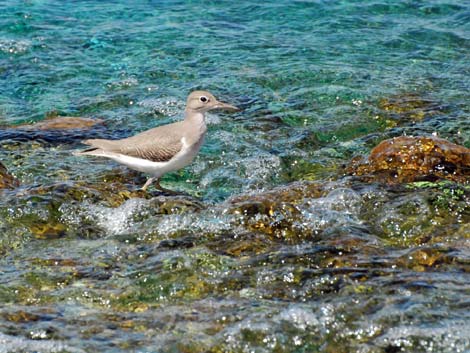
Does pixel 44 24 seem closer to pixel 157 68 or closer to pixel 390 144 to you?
pixel 157 68

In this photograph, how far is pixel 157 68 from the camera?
1619cm

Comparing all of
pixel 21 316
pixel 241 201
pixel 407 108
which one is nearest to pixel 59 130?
pixel 241 201

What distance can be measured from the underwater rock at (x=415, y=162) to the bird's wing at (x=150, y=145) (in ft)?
7.16

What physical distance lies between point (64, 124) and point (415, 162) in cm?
538

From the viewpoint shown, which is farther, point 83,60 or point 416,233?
point 83,60

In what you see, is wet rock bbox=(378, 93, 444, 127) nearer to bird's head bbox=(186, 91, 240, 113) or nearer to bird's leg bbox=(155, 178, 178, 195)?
bird's head bbox=(186, 91, 240, 113)

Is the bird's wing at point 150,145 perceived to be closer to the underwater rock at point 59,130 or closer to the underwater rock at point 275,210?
the underwater rock at point 275,210

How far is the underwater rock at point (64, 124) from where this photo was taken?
13.2 meters

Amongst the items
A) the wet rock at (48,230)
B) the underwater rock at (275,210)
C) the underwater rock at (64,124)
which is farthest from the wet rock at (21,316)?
the underwater rock at (64,124)

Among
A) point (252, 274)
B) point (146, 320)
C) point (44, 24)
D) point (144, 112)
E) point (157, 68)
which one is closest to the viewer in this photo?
point (146, 320)

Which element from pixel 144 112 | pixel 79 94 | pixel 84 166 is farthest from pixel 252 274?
pixel 79 94

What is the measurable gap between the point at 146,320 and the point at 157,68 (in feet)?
29.9

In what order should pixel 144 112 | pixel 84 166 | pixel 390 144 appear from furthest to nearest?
pixel 144 112
pixel 84 166
pixel 390 144

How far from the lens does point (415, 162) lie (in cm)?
1073
